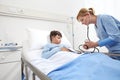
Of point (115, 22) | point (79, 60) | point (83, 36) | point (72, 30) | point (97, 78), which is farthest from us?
point (83, 36)

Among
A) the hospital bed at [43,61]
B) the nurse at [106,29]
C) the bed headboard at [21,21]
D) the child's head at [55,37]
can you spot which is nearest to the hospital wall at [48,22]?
the bed headboard at [21,21]

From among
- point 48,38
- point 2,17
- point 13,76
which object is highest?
point 2,17

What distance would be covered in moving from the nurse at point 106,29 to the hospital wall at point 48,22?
3.75ft

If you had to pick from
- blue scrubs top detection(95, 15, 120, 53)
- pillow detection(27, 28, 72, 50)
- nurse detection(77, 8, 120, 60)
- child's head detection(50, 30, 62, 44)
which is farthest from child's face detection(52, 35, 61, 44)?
blue scrubs top detection(95, 15, 120, 53)

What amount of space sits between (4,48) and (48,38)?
0.66 meters

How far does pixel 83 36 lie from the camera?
3070 millimetres

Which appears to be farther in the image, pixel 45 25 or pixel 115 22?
pixel 45 25

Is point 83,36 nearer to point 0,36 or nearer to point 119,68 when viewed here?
point 0,36

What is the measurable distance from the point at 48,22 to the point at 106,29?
140cm

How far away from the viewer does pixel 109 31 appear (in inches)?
51.7

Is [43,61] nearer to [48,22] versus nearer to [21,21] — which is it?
[21,21]

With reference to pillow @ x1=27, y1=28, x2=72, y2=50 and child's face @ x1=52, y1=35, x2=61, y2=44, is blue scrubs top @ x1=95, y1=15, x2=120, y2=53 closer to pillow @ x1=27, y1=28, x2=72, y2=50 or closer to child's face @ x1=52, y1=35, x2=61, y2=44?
child's face @ x1=52, y1=35, x2=61, y2=44

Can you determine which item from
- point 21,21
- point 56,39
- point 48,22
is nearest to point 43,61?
point 56,39

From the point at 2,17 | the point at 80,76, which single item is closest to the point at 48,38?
the point at 2,17
